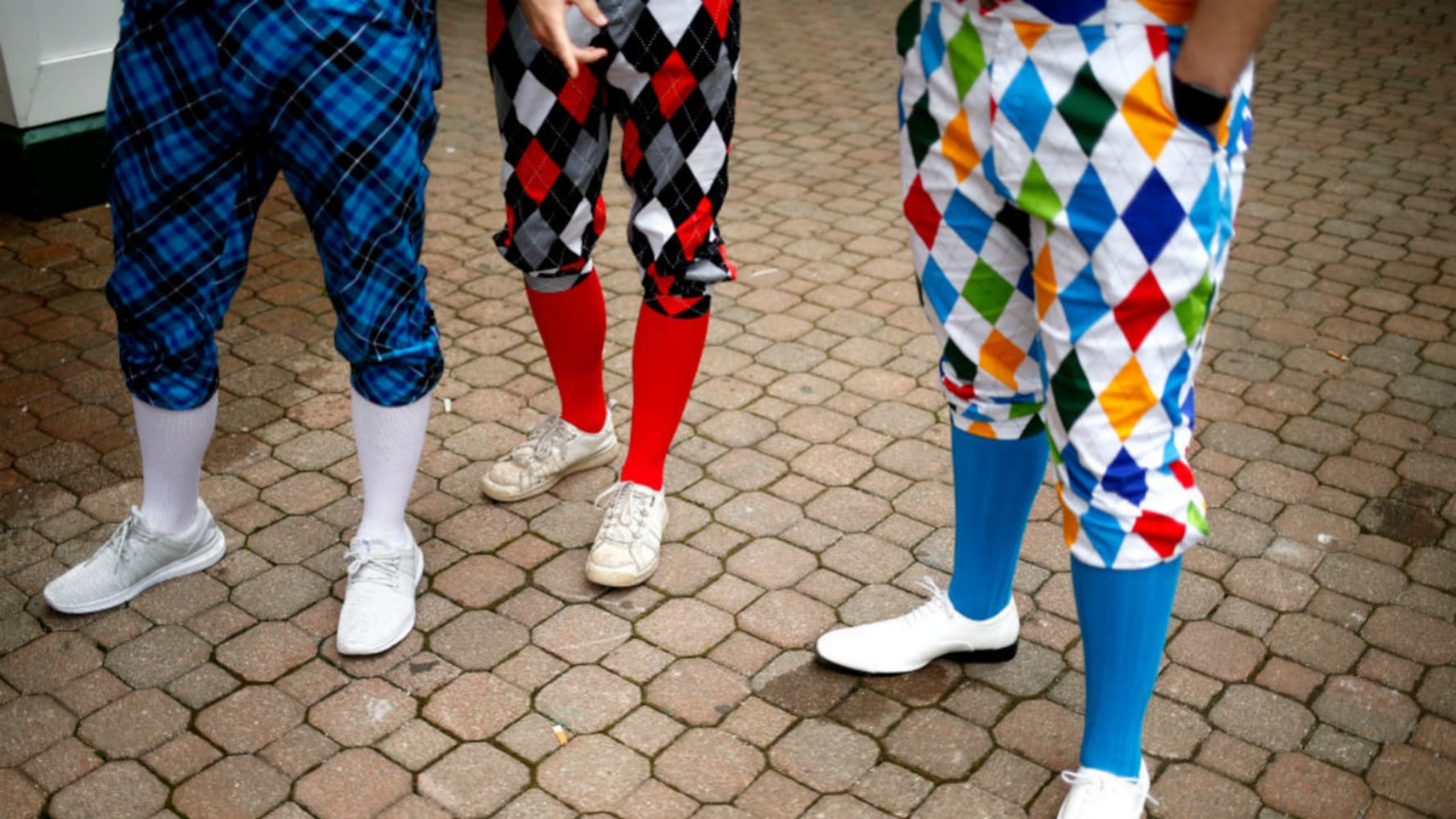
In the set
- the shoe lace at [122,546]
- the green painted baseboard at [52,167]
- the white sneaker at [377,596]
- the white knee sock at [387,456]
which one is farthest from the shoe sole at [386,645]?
the green painted baseboard at [52,167]

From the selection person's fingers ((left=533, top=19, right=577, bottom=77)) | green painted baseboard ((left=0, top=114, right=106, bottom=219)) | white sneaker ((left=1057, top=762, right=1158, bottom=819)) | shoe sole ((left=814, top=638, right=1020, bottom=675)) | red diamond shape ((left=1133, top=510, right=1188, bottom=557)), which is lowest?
green painted baseboard ((left=0, top=114, right=106, bottom=219))

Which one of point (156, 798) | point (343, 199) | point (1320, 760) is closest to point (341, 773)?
point (156, 798)

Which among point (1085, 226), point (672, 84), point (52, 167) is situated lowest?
point (52, 167)

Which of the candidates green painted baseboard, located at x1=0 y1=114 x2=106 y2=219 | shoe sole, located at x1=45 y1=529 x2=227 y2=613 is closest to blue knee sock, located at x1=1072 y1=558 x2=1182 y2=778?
shoe sole, located at x1=45 y1=529 x2=227 y2=613

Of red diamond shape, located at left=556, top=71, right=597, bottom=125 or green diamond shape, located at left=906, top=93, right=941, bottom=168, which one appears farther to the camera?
red diamond shape, located at left=556, top=71, right=597, bottom=125

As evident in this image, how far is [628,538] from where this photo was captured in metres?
2.88

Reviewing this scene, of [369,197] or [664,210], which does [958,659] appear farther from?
[369,197]

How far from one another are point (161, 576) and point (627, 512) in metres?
0.96

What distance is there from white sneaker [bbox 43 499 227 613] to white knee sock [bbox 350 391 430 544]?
1.30 ft

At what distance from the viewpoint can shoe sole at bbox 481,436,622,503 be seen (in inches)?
125

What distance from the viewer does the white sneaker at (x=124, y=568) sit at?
2727 mm

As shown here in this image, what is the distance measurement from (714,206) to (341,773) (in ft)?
4.15

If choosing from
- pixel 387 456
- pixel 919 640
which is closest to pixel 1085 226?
pixel 919 640

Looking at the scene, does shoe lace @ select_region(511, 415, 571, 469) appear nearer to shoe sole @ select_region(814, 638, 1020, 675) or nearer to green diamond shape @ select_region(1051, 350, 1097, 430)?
shoe sole @ select_region(814, 638, 1020, 675)
